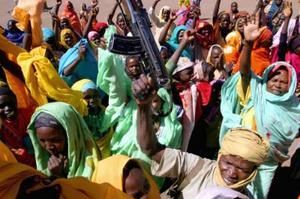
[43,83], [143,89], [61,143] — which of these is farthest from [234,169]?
[43,83]

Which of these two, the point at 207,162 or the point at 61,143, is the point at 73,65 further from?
the point at 207,162

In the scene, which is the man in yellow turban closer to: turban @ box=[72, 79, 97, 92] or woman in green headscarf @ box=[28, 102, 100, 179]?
woman in green headscarf @ box=[28, 102, 100, 179]

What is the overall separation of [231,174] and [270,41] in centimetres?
498

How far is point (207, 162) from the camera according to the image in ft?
11.1

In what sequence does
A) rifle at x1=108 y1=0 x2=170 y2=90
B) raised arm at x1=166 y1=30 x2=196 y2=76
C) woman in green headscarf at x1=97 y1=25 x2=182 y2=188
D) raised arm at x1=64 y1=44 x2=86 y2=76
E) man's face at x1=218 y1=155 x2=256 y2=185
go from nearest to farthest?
man's face at x1=218 y1=155 x2=256 y2=185 → rifle at x1=108 y1=0 x2=170 y2=90 → woman in green headscarf at x1=97 y1=25 x2=182 y2=188 → raised arm at x1=166 y1=30 x2=196 y2=76 → raised arm at x1=64 y1=44 x2=86 y2=76

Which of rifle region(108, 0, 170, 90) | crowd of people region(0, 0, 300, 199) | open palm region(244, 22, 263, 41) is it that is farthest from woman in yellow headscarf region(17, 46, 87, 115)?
open palm region(244, 22, 263, 41)

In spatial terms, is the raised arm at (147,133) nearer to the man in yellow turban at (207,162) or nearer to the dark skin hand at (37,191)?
the man in yellow turban at (207,162)

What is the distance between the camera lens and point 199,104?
5531 mm

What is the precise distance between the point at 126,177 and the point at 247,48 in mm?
1610

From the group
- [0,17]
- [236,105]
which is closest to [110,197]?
[236,105]

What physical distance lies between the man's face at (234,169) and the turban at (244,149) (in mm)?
16

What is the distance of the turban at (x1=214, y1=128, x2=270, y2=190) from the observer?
3.23 meters

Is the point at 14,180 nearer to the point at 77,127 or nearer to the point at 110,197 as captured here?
the point at 110,197

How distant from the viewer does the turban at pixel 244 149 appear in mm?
3230
